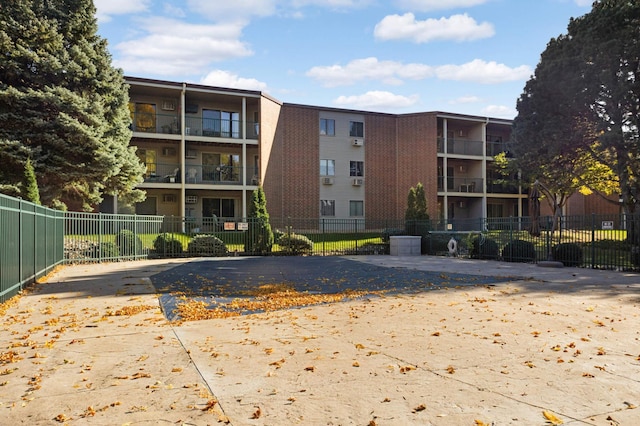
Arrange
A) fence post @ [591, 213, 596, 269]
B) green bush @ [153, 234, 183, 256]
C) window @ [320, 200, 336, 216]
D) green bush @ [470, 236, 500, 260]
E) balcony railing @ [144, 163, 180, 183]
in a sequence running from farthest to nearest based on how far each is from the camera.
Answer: window @ [320, 200, 336, 216], balcony railing @ [144, 163, 180, 183], green bush @ [153, 234, 183, 256], green bush @ [470, 236, 500, 260], fence post @ [591, 213, 596, 269]

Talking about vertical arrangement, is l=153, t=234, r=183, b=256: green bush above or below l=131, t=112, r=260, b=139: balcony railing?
below

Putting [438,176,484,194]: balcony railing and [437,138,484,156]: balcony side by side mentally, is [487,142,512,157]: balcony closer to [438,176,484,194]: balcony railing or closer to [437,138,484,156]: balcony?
[437,138,484,156]: balcony

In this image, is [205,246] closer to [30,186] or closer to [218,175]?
[30,186]

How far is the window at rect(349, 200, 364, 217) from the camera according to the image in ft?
112

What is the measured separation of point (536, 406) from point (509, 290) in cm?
742

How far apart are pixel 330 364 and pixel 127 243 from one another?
17.2m

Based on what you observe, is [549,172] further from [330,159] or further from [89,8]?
[89,8]

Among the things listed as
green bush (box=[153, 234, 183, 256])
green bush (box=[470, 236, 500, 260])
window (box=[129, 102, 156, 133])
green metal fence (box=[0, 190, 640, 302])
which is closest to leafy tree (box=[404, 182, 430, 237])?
green metal fence (box=[0, 190, 640, 302])

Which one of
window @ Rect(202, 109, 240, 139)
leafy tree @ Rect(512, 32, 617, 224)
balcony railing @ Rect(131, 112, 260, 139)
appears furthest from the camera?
window @ Rect(202, 109, 240, 139)

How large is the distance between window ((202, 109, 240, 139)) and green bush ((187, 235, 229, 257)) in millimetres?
9755

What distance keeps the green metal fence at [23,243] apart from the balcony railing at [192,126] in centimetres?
1521

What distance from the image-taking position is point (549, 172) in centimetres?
2356

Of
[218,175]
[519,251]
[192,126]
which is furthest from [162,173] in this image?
[519,251]

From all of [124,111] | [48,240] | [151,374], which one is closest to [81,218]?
[48,240]
